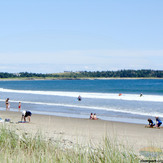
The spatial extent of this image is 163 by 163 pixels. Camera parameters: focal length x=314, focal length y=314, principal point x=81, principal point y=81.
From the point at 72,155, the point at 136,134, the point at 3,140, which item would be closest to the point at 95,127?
the point at 136,134

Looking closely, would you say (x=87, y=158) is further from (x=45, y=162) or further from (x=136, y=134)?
(x=136, y=134)

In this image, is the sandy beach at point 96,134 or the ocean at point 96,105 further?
the ocean at point 96,105

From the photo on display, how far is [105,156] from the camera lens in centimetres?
553

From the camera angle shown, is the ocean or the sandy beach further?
the ocean

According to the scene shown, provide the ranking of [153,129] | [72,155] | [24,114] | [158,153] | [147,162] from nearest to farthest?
[147,162], [158,153], [72,155], [153,129], [24,114]

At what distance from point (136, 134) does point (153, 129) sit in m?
2.20

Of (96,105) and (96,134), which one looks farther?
(96,105)

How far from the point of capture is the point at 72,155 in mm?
5922

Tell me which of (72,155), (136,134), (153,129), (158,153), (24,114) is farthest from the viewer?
(24,114)

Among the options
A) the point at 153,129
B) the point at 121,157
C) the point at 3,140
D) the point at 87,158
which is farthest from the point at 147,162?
the point at 153,129

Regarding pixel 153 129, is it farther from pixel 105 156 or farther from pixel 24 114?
pixel 105 156

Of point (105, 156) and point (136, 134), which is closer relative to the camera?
point (105, 156)

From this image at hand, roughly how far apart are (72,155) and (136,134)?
10101 mm

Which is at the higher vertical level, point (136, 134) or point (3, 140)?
point (3, 140)
